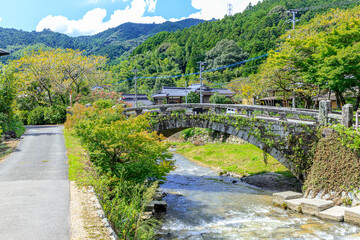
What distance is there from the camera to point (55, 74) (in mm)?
32875

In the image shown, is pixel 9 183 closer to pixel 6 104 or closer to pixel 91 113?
pixel 91 113

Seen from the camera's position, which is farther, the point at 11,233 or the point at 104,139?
the point at 104,139

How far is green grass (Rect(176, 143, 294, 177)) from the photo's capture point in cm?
2276

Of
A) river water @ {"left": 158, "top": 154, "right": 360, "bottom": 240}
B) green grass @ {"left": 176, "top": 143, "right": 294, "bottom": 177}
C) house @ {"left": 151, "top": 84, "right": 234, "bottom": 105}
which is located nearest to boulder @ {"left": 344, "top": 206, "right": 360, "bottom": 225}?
river water @ {"left": 158, "top": 154, "right": 360, "bottom": 240}

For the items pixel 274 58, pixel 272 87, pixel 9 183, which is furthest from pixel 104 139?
pixel 272 87

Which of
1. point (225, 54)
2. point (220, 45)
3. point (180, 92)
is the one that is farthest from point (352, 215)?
point (220, 45)

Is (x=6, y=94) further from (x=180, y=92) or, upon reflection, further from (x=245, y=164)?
(x=180, y=92)

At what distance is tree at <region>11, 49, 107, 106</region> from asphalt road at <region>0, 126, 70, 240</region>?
58.2 ft

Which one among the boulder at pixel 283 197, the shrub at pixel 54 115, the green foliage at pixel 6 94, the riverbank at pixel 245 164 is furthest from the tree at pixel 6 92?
the boulder at pixel 283 197

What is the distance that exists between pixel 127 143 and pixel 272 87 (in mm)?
22306

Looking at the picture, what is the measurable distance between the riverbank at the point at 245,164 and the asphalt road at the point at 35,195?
41.8 ft

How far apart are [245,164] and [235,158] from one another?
220 cm

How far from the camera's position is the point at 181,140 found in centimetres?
4178

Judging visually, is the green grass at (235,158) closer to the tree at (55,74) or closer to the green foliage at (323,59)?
the green foliage at (323,59)
